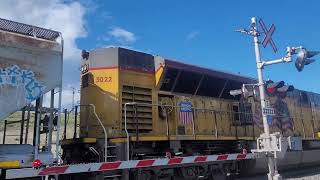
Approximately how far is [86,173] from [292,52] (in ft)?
22.2

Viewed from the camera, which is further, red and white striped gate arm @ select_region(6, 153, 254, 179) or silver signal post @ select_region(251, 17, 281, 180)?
silver signal post @ select_region(251, 17, 281, 180)

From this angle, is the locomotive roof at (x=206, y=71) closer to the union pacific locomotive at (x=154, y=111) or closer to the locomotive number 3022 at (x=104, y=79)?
the union pacific locomotive at (x=154, y=111)

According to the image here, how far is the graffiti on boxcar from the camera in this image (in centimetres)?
688

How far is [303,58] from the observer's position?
1062cm

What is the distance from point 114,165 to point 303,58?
610cm

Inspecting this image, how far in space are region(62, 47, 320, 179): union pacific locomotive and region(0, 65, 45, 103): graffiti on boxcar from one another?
246 cm

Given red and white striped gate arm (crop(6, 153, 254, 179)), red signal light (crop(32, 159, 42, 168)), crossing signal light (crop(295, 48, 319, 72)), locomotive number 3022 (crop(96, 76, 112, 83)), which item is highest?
crossing signal light (crop(295, 48, 319, 72))

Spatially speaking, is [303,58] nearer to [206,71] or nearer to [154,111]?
[206,71]

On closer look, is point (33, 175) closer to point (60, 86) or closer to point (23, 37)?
point (60, 86)

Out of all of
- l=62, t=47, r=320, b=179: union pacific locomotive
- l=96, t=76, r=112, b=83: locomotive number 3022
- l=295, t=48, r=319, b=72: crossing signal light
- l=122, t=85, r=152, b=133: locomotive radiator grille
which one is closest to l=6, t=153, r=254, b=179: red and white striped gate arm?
l=62, t=47, r=320, b=179: union pacific locomotive

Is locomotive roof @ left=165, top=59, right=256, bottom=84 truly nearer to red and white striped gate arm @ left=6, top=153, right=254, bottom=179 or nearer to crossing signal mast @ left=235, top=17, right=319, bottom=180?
crossing signal mast @ left=235, top=17, right=319, bottom=180

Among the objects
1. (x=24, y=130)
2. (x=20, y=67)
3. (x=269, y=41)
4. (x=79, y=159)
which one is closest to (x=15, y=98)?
(x=20, y=67)

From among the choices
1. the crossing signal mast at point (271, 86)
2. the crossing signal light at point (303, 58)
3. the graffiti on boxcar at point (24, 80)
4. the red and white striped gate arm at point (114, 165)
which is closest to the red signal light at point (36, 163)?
the red and white striped gate arm at point (114, 165)

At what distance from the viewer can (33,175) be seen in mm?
6887
